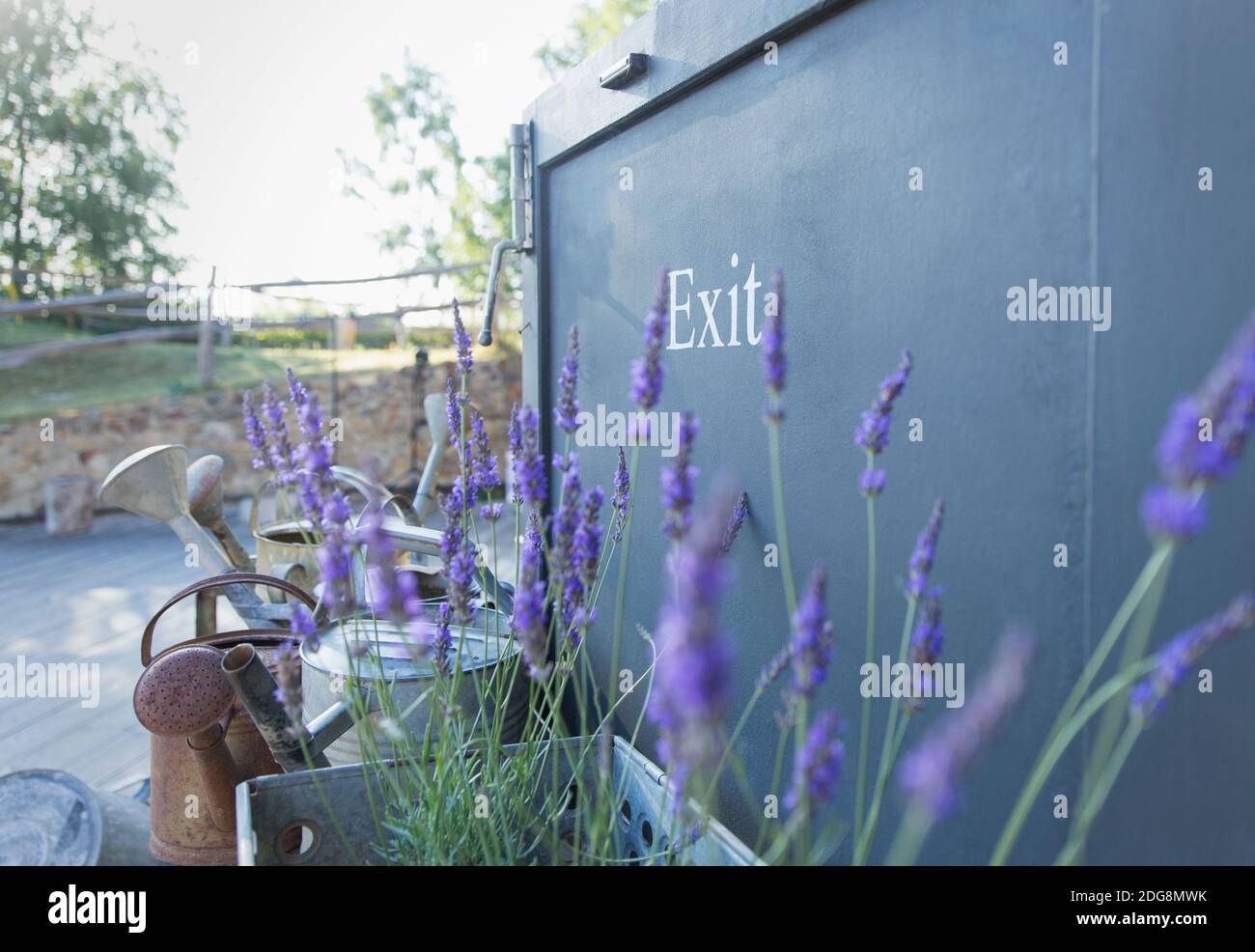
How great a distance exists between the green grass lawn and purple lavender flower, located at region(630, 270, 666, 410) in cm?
922

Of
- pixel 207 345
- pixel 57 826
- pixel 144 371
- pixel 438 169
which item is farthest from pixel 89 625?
pixel 438 169

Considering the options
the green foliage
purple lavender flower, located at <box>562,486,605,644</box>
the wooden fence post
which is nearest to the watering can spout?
purple lavender flower, located at <box>562,486,605,644</box>

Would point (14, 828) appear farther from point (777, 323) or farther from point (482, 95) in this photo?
point (482, 95)

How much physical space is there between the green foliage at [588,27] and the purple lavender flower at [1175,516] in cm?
1531

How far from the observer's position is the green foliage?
14.4 metres

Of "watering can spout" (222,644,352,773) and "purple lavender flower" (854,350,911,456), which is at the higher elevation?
"purple lavender flower" (854,350,911,456)

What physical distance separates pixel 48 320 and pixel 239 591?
1389 cm

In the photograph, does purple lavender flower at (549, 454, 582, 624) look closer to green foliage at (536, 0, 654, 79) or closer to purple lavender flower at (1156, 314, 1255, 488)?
purple lavender flower at (1156, 314, 1255, 488)

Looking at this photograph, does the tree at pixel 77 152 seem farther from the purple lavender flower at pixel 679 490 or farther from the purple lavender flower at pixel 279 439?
the purple lavender flower at pixel 679 490

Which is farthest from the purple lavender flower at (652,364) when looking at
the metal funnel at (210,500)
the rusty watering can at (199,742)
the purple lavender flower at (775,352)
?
the metal funnel at (210,500)

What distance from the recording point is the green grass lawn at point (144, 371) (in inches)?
388

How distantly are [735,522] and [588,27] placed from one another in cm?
1492

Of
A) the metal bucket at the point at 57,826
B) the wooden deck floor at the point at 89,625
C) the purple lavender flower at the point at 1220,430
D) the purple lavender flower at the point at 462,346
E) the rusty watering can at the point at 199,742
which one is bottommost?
the wooden deck floor at the point at 89,625
